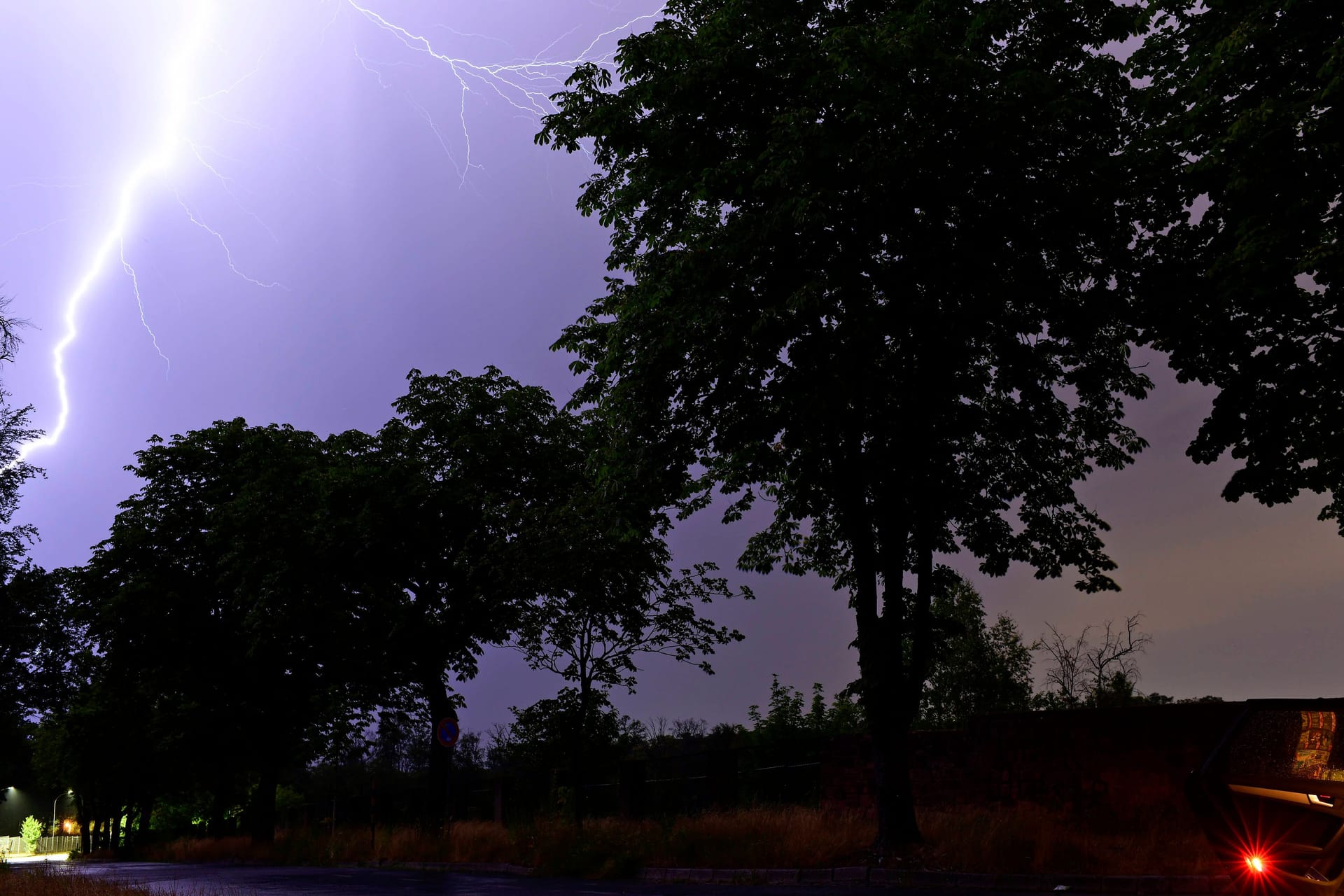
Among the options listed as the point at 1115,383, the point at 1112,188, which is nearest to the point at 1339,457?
the point at 1115,383

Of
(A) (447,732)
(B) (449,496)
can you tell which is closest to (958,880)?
(A) (447,732)

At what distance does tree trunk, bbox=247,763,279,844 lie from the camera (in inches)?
1442

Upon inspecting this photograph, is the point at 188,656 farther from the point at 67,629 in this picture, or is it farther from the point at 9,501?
the point at 9,501

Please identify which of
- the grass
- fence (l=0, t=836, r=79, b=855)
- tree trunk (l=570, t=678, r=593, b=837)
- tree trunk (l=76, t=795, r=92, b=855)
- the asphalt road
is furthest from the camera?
fence (l=0, t=836, r=79, b=855)

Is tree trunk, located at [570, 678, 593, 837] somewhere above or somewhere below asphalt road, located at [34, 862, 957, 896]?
above

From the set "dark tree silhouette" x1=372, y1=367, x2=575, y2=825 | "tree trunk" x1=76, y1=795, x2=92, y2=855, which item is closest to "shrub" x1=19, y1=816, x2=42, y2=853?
"tree trunk" x1=76, y1=795, x2=92, y2=855

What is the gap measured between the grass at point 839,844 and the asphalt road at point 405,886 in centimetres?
76

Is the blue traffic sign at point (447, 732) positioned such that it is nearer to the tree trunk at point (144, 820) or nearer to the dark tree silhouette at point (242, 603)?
the dark tree silhouette at point (242, 603)

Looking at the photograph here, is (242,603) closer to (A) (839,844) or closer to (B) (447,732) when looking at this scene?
(B) (447,732)

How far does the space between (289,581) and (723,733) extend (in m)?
20.2

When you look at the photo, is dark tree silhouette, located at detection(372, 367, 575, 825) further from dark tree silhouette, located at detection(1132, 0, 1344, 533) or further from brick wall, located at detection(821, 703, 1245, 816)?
dark tree silhouette, located at detection(1132, 0, 1344, 533)

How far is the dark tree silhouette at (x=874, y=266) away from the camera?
44.2 feet

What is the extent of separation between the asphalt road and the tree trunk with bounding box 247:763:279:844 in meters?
12.0

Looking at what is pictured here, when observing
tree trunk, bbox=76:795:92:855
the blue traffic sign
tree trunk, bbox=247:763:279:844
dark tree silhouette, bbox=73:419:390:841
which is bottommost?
tree trunk, bbox=76:795:92:855
